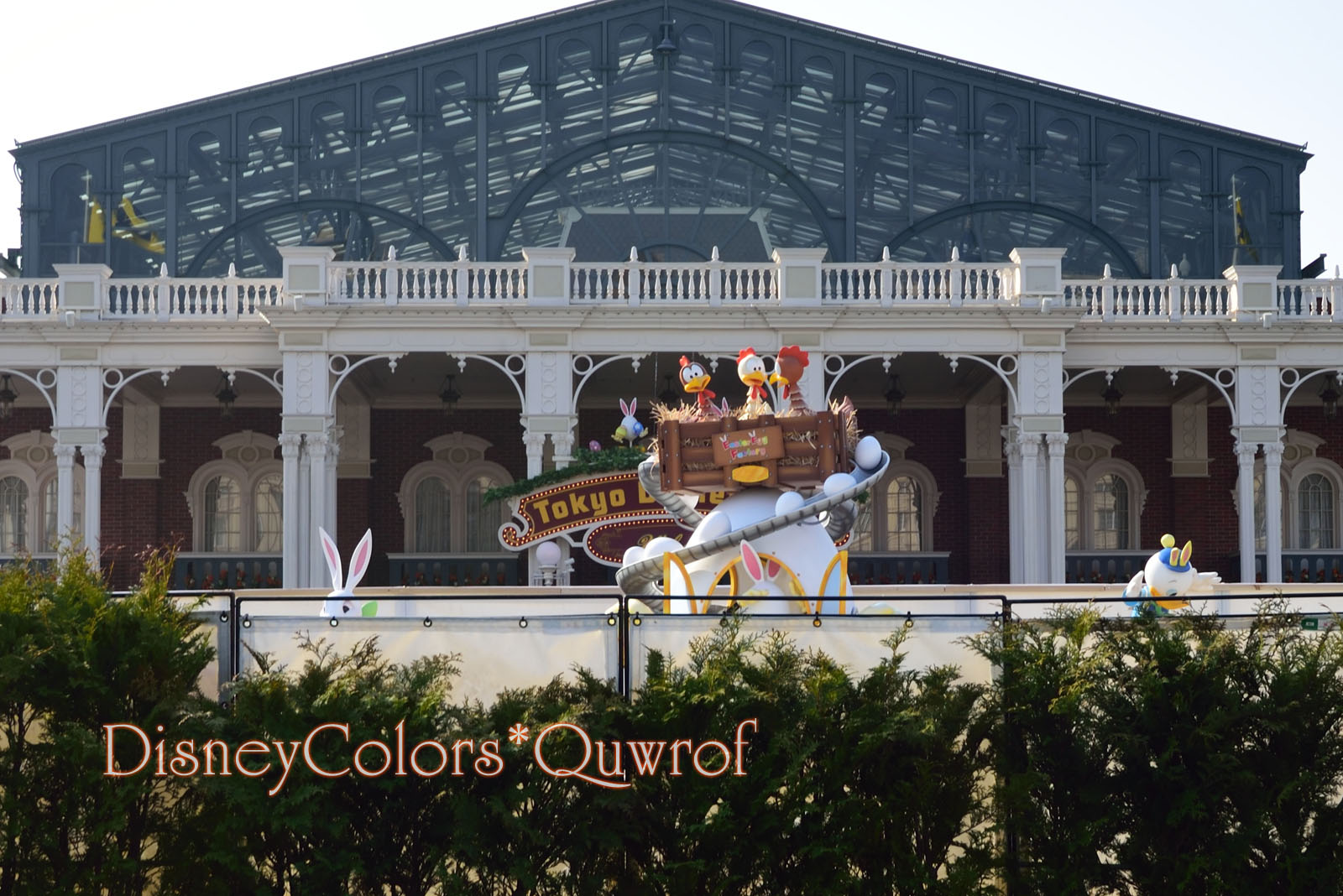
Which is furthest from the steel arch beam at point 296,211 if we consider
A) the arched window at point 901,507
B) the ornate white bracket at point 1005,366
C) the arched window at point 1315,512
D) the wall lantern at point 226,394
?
the arched window at point 1315,512

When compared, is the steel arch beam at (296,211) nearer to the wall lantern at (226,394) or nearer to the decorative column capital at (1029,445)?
the wall lantern at (226,394)

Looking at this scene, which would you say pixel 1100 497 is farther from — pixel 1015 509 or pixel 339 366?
pixel 339 366

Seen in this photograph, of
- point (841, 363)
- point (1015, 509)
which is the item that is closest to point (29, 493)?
point (841, 363)

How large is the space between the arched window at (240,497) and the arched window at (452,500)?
2.46 m

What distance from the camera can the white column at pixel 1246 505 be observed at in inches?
930

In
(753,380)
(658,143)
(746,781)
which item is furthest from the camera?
(658,143)

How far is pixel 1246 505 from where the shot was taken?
23.6m

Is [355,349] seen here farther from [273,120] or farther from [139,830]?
[139,830]

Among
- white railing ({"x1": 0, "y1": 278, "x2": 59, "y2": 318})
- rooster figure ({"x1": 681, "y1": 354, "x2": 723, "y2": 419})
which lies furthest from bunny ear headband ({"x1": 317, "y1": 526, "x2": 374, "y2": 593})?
white railing ({"x1": 0, "y1": 278, "x2": 59, "y2": 318})

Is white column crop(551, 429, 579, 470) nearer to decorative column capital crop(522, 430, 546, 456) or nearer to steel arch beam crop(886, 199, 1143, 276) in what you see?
decorative column capital crop(522, 430, 546, 456)

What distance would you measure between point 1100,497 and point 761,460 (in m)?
17.3

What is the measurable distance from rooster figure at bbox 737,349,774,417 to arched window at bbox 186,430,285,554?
16343 millimetres

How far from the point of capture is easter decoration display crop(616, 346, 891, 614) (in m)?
13.1

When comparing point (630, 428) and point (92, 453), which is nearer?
point (630, 428)
